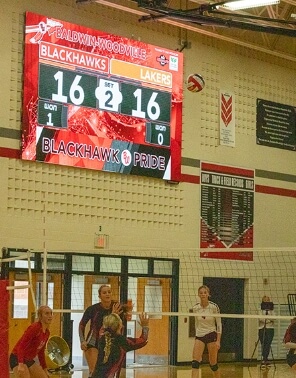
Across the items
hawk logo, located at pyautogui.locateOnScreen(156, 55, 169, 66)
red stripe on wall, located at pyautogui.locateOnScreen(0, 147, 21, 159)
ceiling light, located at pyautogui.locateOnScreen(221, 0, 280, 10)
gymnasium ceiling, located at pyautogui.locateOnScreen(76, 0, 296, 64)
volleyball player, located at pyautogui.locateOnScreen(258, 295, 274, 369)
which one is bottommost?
volleyball player, located at pyautogui.locateOnScreen(258, 295, 274, 369)

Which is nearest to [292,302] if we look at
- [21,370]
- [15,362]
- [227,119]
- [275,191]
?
[275,191]

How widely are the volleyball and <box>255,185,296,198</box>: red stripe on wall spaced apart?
165 inches

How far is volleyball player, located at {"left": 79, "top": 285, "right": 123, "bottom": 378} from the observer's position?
13852 mm

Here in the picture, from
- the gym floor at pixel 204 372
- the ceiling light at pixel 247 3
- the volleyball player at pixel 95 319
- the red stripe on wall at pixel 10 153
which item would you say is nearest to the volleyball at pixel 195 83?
the ceiling light at pixel 247 3

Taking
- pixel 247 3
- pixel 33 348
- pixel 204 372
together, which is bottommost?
pixel 204 372

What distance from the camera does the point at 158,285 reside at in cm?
2356

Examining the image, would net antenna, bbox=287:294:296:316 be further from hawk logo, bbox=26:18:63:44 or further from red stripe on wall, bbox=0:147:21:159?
hawk logo, bbox=26:18:63:44

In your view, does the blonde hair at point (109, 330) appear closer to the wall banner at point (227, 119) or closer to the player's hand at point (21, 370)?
the player's hand at point (21, 370)

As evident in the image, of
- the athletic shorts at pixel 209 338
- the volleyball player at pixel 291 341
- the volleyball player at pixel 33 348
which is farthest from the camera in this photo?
the athletic shorts at pixel 209 338

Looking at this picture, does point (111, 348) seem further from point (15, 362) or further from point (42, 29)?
point (42, 29)

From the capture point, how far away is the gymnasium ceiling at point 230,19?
20.6 m

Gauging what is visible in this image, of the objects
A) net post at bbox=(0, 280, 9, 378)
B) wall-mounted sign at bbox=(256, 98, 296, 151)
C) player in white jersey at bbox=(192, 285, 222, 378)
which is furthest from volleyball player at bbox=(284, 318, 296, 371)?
wall-mounted sign at bbox=(256, 98, 296, 151)

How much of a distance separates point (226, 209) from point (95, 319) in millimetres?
11195

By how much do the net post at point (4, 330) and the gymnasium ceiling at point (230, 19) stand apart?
970 cm
